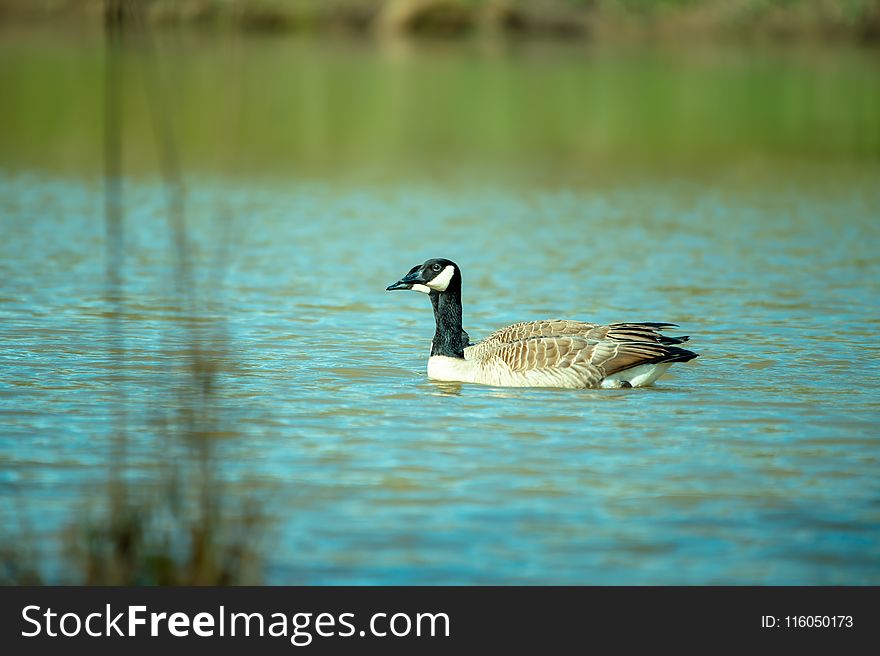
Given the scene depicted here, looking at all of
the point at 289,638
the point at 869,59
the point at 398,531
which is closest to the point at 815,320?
the point at 398,531

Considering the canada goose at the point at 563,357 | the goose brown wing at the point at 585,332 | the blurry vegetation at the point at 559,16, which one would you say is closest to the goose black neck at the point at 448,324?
the canada goose at the point at 563,357

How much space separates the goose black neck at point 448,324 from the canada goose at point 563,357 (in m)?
0.01

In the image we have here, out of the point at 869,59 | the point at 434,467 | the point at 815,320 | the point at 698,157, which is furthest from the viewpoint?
the point at 869,59

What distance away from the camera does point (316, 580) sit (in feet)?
24.9

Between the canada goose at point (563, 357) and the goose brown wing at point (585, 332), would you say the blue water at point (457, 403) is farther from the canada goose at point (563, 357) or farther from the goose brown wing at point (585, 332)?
the goose brown wing at point (585, 332)

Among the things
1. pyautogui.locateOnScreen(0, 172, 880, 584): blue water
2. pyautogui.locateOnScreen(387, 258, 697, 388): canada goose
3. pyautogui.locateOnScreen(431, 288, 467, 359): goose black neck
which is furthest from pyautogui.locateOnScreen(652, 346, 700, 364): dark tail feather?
pyautogui.locateOnScreen(431, 288, 467, 359): goose black neck

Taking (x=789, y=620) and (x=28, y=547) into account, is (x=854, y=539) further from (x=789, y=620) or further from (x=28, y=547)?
(x=28, y=547)

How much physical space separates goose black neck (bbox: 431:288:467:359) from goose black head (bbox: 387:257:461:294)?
0.19 feet

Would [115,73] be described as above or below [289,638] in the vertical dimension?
above

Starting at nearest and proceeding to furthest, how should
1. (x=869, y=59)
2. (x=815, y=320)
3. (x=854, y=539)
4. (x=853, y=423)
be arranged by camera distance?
(x=854, y=539) → (x=853, y=423) → (x=815, y=320) → (x=869, y=59)

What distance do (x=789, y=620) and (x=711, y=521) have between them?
1529 mm

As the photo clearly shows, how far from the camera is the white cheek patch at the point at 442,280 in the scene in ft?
42.9

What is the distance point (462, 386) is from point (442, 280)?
1.08 meters

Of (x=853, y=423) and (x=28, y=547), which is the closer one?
(x=28, y=547)
